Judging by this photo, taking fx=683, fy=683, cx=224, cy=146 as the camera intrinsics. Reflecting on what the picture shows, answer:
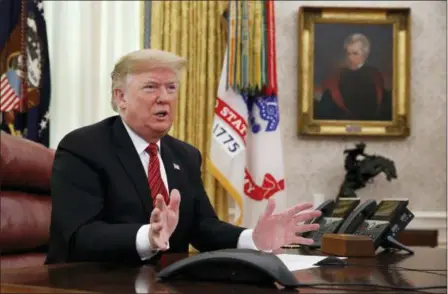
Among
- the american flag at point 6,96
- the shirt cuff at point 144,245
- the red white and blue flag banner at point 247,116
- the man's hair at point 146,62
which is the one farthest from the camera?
the red white and blue flag banner at point 247,116

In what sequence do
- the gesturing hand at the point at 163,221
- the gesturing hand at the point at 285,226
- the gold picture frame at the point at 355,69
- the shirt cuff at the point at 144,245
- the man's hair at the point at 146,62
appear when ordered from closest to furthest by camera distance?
1. the gesturing hand at the point at 163,221
2. the shirt cuff at the point at 144,245
3. the gesturing hand at the point at 285,226
4. the man's hair at the point at 146,62
5. the gold picture frame at the point at 355,69

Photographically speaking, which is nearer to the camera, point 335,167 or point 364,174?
point 364,174

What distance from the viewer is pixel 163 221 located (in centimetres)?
174

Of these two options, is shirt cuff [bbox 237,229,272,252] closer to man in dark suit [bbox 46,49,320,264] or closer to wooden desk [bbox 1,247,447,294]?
man in dark suit [bbox 46,49,320,264]

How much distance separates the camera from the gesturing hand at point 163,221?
1.73 metres

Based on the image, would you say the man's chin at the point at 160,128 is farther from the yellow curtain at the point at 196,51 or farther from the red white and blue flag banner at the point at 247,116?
the yellow curtain at the point at 196,51

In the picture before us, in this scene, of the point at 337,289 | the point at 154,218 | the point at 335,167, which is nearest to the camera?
the point at 337,289

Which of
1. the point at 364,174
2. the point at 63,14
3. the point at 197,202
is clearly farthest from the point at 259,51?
the point at 197,202

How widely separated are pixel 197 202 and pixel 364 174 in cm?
285

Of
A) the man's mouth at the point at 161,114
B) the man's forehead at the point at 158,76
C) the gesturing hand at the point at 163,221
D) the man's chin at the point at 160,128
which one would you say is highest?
the man's forehead at the point at 158,76

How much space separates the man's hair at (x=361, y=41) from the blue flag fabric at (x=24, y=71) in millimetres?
2486

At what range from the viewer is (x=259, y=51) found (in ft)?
17.4

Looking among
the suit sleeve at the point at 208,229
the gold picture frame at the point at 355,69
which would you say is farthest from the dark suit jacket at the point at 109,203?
the gold picture frame at the point at 355,69

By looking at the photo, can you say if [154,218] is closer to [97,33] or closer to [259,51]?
[259,51]
